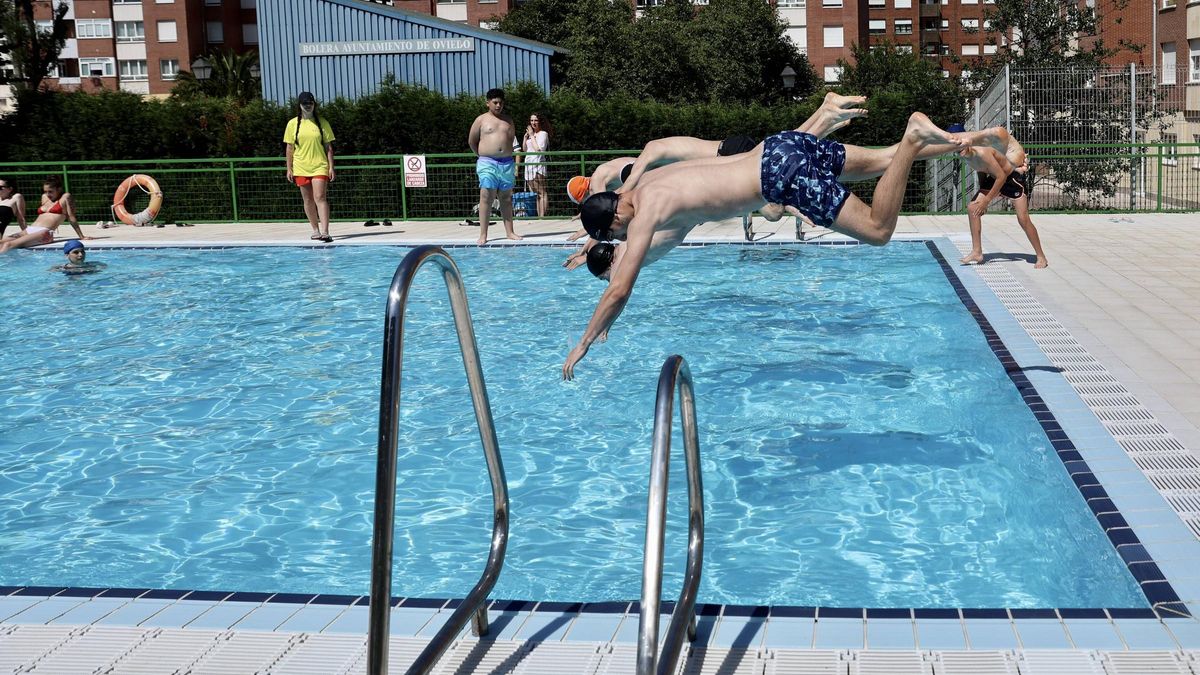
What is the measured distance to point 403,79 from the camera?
28.9 meters

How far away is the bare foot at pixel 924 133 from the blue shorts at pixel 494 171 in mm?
8996

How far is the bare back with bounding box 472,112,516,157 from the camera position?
14219 mm

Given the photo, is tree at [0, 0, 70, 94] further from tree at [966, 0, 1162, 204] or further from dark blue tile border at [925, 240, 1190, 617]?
dark blue tile border at [925, 240, 1190, 617]

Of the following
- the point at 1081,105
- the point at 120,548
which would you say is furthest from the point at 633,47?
the point at 120,548

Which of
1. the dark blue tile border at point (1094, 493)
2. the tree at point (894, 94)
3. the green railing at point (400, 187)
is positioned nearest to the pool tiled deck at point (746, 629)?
the dark blue tile border at point (1094, 493)

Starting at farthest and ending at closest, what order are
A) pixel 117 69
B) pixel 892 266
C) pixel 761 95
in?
pixel 117 69 < pixel 761 95 < pixel 892 266

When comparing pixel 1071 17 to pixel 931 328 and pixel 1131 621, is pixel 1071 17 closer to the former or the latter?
pixel 931 328

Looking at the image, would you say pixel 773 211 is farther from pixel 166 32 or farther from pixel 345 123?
pixel 166 32

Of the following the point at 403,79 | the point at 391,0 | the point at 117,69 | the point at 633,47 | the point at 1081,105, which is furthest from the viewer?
the point at 117,69

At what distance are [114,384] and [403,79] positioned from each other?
21.4 m

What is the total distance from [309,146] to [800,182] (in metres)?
9.93

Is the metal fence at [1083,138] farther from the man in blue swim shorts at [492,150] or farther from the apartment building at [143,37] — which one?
the apartment building at [143,37]

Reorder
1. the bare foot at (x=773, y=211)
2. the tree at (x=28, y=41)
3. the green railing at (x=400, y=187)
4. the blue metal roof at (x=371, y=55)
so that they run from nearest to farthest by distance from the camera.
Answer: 1. the bare foot at (x=773, y=211)
2. the green railing at (x=400, y=187)
3. the blue metal roof at (x=371, y=55)
4. the tree at (x=28, y=41)

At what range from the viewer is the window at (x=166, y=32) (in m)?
70.2
